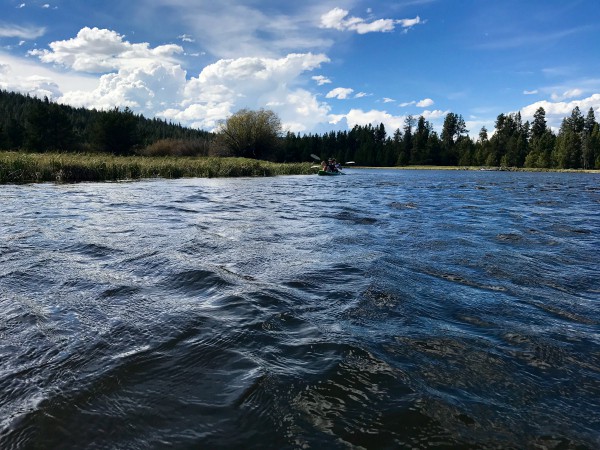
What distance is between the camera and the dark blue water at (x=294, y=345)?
2.52 m

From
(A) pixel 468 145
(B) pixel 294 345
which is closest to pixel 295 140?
(A) pixel 468 145

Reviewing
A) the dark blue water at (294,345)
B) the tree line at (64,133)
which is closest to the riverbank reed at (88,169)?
the dark blue water at (294,345)

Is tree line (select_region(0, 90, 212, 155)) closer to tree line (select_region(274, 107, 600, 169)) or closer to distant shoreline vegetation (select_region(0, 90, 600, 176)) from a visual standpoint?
distant shoreline vegetation (select_region(0, 90, 600, 176))

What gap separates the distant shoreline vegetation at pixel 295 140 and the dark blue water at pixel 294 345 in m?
46.9

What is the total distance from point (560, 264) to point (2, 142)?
67.1 metres

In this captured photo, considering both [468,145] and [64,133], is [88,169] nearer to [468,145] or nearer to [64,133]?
[64,133]

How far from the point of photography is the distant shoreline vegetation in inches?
2335

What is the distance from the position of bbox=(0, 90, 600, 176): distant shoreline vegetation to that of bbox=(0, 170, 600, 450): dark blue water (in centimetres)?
4691

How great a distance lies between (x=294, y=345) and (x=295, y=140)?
398ft

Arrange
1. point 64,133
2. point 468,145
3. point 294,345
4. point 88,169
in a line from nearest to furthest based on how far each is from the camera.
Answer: point 294,345 → point 88,169 → point 64,133 → point 468,145

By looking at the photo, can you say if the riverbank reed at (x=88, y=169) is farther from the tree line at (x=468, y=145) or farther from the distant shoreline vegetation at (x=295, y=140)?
the tree line at (x=468, y=145)

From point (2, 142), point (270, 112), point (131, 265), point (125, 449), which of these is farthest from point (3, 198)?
point (270, 112)

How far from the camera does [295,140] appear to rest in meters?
122

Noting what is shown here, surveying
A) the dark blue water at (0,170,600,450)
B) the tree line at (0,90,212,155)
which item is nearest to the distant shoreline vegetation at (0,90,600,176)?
the tree line at (0,90,212,155)
